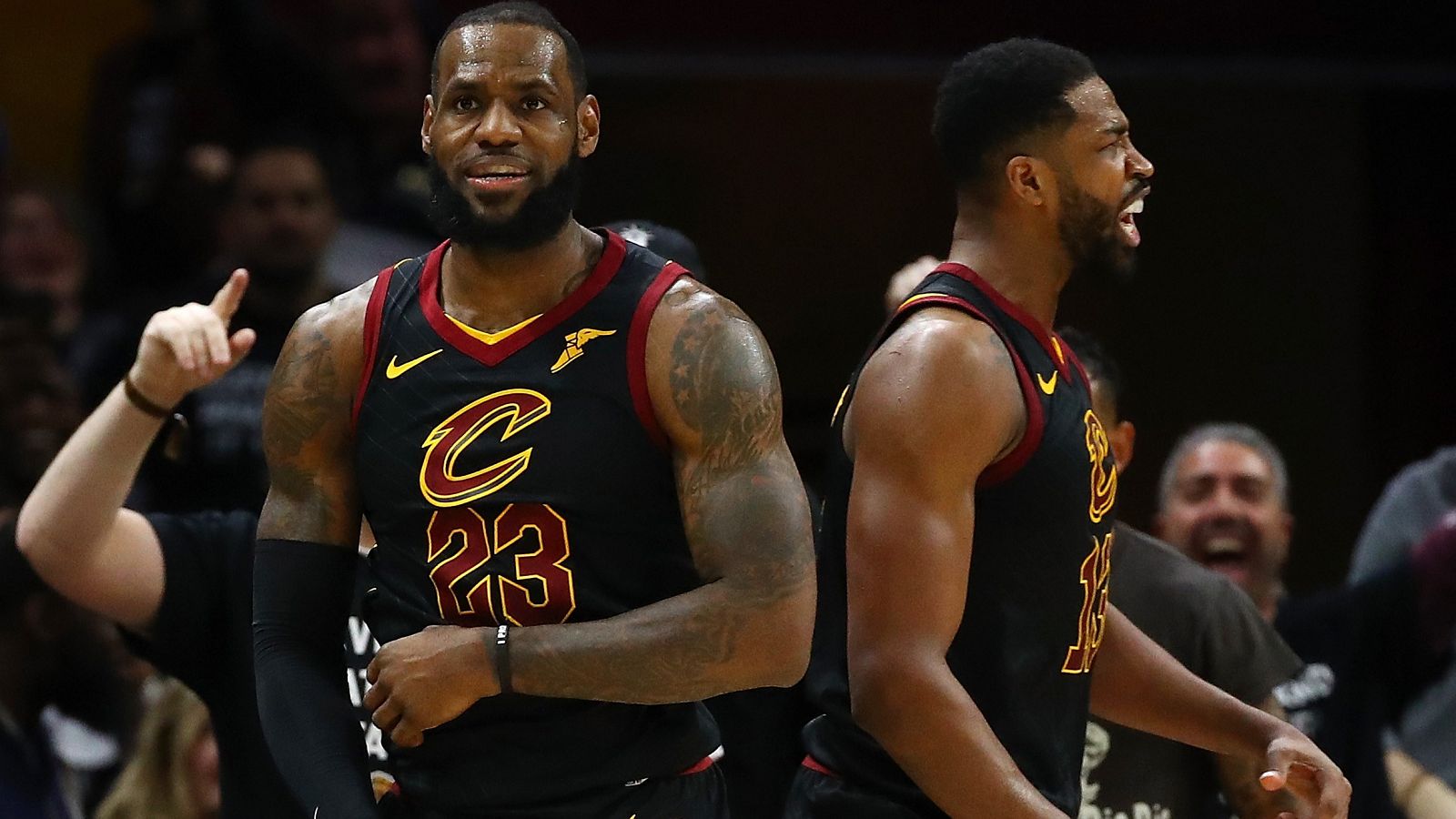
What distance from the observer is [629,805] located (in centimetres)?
319

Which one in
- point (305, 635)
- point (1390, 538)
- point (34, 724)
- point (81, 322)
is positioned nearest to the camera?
point (305, 635)

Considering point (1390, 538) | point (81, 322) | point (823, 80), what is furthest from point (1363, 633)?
point (81, 322)

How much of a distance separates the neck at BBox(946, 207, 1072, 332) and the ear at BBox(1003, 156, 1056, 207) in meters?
0.06

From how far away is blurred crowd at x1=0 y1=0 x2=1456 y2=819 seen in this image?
505cm

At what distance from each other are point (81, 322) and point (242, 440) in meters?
1.34

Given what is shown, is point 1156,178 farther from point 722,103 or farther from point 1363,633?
point 1363,633

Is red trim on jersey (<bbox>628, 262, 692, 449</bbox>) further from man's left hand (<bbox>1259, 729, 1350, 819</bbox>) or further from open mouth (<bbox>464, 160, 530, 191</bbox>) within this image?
man's left hand (<bbox>1259, 729, 1350, 819</bbox>)

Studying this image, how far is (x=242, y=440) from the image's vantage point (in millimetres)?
6180

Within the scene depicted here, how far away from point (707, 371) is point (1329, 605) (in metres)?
2.69

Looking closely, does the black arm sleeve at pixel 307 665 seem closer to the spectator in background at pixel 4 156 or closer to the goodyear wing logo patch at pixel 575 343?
the goodyear wing logo patch at pixel 575 343

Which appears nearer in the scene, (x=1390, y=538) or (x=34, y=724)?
(x=34, y=724)

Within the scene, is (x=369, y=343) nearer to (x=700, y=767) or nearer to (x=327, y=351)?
(x=327, y=351)

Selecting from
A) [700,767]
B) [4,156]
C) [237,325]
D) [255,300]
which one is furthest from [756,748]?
[4,156]

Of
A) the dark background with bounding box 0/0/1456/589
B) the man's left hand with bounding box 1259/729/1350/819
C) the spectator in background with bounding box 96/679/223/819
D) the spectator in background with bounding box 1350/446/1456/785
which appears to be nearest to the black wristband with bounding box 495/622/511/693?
the man's left hand with bounding box 1259/729/1350/819
